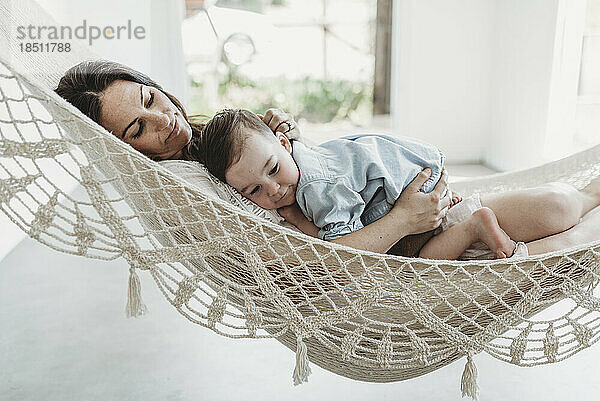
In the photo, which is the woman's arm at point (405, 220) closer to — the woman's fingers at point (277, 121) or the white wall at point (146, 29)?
the woman's fingers at point (277, 121)

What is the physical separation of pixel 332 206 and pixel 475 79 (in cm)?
349

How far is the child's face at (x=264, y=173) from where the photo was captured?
1431 mm

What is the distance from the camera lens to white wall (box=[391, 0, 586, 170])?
4090mm

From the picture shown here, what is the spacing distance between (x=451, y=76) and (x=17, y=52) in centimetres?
362

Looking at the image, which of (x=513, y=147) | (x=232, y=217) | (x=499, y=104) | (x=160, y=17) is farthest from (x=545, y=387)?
(x=160, y=17)

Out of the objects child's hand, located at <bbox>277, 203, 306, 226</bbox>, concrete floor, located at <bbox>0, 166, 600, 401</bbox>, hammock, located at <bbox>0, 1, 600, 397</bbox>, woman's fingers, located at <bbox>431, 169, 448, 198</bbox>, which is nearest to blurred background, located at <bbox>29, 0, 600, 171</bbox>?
concrete floor, located at <bbox>0, 166, 600, 401</bbox>

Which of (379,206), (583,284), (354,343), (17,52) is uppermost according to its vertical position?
(17,52)

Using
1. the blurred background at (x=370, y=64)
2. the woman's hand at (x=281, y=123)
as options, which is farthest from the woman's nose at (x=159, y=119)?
the blurred background at (x=370, y=64)

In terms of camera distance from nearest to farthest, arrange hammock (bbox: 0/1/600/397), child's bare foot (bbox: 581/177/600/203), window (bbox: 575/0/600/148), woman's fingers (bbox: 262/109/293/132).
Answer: hammock (bbox: 0/1/600/397) → woman's fingers (bbox: 262/109/293/132) → child's bare foot (bbox: 581/177/600/203) → window (bbox: 575/0/600/148)

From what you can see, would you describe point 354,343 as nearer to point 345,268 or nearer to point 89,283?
point 345,268

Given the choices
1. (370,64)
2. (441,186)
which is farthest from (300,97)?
(441,186)

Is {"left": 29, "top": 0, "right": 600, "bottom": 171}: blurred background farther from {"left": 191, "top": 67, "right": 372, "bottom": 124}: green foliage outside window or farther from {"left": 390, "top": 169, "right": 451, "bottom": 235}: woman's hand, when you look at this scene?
{"left": 390, "top": 169, "right": 451, "bottom": 235}: woman's hand

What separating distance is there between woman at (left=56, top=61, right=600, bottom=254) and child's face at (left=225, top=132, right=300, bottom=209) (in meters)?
0.15

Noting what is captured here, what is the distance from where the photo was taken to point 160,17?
175 inches
